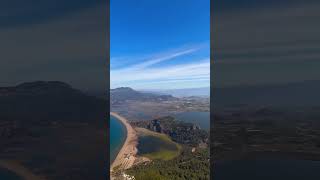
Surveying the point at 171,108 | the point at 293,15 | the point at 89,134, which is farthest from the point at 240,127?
the point at 171,108

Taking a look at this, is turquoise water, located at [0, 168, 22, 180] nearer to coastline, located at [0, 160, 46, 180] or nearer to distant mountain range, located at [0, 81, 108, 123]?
coastline, located at [0, 160, 46, 180]

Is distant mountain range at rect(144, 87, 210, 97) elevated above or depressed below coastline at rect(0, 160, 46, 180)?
above

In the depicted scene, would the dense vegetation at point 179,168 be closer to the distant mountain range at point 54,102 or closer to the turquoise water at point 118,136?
the turquoise water at point 118,136

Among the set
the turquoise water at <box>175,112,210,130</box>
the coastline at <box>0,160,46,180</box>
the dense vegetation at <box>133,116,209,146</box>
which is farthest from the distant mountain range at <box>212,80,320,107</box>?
the dense vegetation at <box>133,116,209,146</box>

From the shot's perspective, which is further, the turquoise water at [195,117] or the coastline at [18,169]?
the turquoise water at [195,117]

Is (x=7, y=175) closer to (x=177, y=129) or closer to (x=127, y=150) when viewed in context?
(x=127, y=150)

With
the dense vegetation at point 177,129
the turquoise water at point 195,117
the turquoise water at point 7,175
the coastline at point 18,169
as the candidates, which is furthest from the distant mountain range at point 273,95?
the dense vegetation at point 177,129
